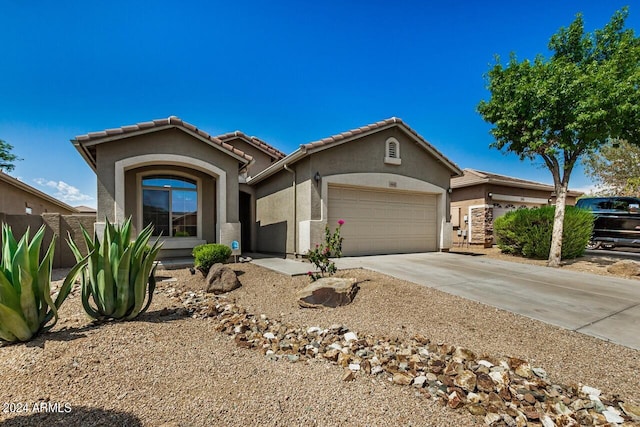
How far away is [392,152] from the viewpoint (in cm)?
1118

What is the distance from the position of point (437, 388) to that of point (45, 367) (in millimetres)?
3555

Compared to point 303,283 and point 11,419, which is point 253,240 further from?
point 11,419

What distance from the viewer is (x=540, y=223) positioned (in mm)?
10281

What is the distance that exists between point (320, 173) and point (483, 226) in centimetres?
1045

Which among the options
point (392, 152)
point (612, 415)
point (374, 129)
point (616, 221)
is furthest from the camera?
point (616, 221)

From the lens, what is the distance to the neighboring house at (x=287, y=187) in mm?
8242

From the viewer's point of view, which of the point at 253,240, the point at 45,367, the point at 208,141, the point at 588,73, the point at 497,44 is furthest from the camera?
the point at 253,240

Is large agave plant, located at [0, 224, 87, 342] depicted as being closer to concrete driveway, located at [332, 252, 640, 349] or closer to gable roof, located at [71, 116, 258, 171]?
gable roof, located at [71, 116, 258, 171]

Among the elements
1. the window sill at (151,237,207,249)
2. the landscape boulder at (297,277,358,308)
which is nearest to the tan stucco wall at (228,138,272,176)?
the window sill at (151,237,207,249)

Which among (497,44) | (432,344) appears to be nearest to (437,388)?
(432,344)

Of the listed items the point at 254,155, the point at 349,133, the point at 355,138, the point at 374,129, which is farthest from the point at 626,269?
the point at 254,155

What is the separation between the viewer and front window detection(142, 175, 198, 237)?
369 inches

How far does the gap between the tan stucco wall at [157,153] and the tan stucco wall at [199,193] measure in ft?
0.95

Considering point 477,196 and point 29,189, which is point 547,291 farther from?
point 29,189
